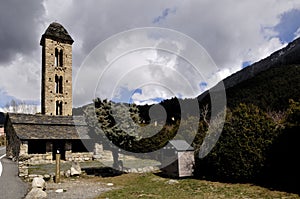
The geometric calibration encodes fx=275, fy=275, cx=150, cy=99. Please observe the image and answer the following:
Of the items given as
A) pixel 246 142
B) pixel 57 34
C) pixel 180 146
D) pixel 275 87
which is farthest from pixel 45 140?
pixel 275 87

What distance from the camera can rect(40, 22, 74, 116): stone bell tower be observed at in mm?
37969

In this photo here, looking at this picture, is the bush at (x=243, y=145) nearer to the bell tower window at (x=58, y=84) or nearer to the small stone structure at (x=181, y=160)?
the small stone structure at (x=181, y=160)

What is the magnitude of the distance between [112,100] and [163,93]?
4568 mm

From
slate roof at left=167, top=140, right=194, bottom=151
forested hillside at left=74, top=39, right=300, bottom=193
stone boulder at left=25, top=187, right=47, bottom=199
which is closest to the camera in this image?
stone boulder at left=25, top=187, right=47, bottom=199

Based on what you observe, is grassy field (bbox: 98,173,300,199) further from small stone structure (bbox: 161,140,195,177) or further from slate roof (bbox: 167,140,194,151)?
slate roof (bbox: 167,140,194,151)

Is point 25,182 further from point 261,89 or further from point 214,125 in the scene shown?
point 261,89

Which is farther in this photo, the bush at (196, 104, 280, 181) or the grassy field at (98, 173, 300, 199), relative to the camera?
the bush at (196, 104, 280, 181)

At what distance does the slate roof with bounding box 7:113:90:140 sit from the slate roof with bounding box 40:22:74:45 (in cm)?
1488

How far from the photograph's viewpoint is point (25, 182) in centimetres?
1298

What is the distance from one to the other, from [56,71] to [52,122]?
13.3 meters

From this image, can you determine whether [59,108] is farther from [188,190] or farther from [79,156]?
[188,190]

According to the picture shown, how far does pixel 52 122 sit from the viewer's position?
2786 centimetres

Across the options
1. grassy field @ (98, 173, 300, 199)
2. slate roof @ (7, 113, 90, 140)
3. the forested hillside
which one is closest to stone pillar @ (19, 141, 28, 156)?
slate roof @ (7, 113, 90, 140)

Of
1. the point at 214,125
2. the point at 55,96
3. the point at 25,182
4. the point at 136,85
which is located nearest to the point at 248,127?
the point at 214,125
